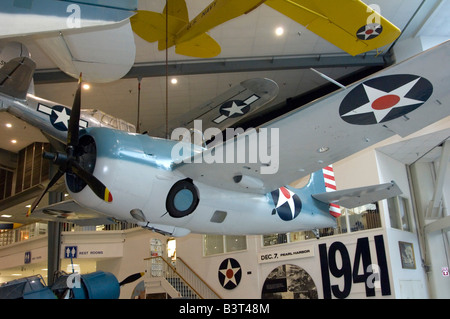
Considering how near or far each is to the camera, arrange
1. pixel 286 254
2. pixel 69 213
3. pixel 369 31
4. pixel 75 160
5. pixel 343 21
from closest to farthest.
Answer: pixel 75 160, pixel 69 213, pixel 343 21, pixel 369 31, pixel 286 254

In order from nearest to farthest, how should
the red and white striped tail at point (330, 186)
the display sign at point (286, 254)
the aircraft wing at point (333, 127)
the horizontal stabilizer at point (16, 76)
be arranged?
the aircraft wing at point (333, 127), the horizontal stabilizer at point (16, 76), the red and white striped tail at point (330, 186), the display sign at point (286, 254)

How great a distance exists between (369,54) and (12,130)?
503 inches

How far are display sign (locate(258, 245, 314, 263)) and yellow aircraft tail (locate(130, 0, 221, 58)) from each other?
7.49 m

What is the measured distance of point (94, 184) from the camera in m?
4.23

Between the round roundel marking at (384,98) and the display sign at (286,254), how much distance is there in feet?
31.3

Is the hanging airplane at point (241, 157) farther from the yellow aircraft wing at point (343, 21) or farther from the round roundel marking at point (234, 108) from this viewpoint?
the yellow aircraft wing at point (343, 21)

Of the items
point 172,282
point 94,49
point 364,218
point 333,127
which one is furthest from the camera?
point 172,282

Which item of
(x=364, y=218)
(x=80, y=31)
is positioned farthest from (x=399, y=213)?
(x=80, y=31)

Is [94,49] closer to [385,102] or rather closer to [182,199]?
[182,199]

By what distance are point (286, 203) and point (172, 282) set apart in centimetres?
Answer: 967

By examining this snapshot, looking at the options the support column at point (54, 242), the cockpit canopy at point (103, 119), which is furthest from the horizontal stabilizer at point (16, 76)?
the support column at point (54, 242)

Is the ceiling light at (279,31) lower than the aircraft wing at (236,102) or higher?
higher

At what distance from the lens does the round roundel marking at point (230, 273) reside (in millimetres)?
14725

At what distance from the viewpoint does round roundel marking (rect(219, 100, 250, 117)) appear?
8281 millimetres
